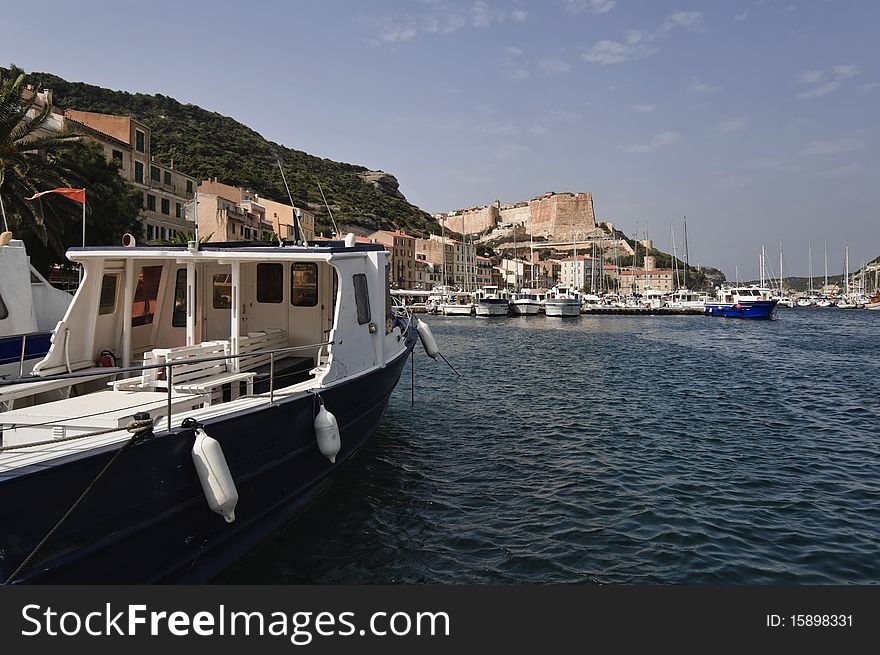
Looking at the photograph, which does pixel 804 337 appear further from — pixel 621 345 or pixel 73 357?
pixel 73 357

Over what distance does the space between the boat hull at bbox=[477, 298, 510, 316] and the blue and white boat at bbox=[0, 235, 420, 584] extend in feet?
227

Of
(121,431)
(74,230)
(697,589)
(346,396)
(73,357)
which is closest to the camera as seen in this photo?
(121,431)

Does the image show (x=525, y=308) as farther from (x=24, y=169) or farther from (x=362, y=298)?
(x=362, y=298)

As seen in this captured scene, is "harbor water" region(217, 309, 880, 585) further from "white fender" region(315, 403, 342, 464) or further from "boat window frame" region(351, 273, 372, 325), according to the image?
"boat window frame" region(351, 273, 372, 325)

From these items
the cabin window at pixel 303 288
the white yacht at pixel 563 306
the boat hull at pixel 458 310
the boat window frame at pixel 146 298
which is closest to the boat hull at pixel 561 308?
the white yacht at pixel 563 306

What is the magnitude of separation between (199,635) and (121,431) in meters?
2.13

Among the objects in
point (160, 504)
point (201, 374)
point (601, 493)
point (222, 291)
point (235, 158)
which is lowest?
point (601, 493)

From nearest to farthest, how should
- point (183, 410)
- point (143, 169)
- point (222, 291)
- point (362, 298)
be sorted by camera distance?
point (183, 410)
point (362, 298)
point (222, 291)
point (143, 169)

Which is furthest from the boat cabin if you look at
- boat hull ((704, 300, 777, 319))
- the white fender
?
boat hull ((704, 300, 777, 319))

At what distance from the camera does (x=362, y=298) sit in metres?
9.66

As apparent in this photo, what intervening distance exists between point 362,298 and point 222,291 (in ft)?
7.91

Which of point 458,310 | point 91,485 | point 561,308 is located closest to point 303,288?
point 91,485

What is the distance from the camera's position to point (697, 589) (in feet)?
21.4

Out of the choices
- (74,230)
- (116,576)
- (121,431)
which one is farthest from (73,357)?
(74,230)
